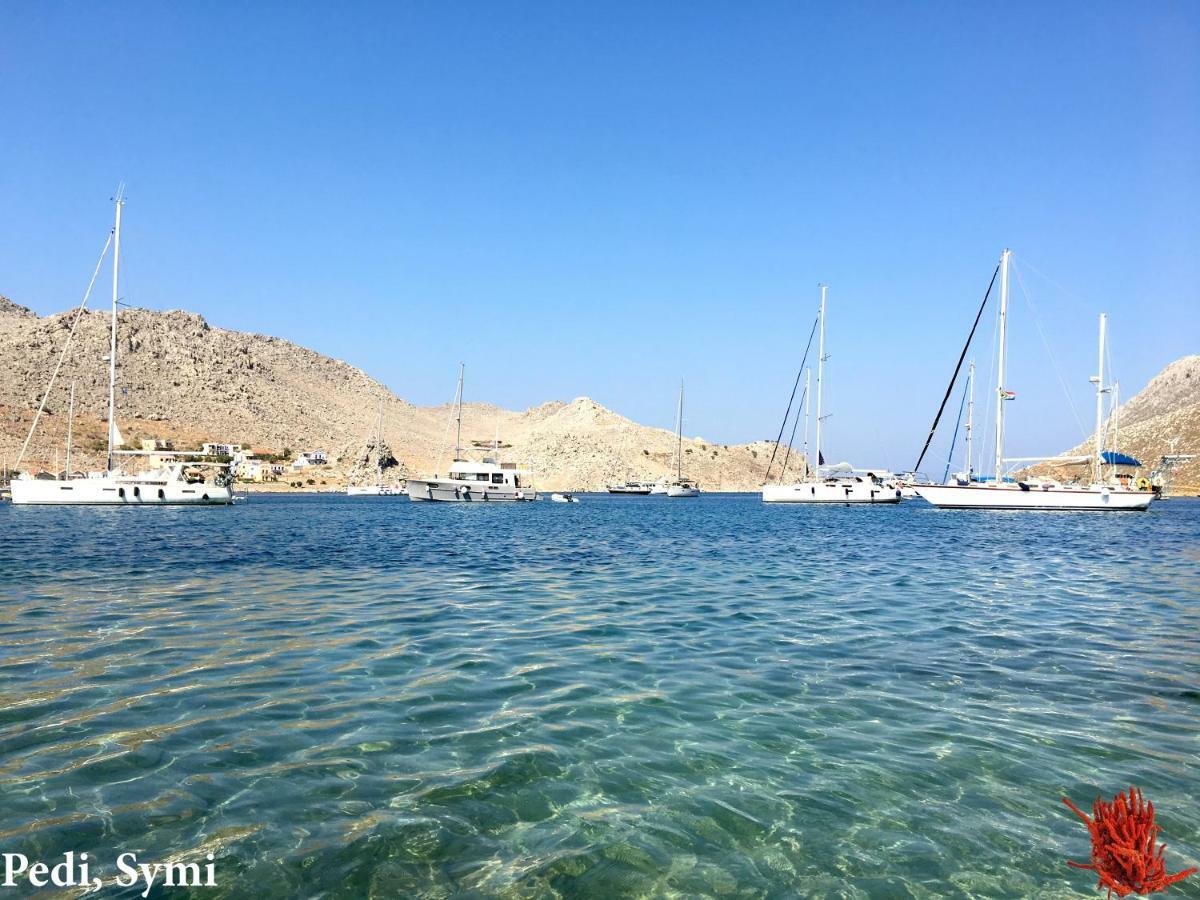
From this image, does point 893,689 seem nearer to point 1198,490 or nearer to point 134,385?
point 1198,490

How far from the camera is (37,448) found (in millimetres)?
108188

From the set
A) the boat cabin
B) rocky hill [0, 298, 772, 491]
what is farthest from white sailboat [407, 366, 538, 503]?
rocky hill [0, 298, 772, 491]

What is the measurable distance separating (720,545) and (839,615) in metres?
17.8

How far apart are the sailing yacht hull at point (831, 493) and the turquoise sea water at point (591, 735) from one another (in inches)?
2479

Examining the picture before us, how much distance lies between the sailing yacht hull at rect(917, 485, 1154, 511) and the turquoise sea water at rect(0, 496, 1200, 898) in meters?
44.7

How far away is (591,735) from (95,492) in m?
63.3

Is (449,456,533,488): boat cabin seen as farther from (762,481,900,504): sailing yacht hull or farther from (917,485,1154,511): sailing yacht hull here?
(917,485,1154,511): sailing yacht hull

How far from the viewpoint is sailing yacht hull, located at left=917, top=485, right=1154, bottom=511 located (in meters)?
58.1

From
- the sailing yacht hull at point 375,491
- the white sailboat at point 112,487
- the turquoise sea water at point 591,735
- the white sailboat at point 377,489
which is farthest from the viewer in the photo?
the white sailboat at point 377,489

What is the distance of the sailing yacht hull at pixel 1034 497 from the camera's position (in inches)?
2288

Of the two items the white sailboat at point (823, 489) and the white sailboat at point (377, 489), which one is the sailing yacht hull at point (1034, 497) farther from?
the white sailboat at point (377, 489)

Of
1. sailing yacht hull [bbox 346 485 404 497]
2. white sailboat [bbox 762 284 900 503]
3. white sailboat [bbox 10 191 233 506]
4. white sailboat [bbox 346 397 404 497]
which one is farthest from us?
white sailboat [bbox 346 397 404 497]

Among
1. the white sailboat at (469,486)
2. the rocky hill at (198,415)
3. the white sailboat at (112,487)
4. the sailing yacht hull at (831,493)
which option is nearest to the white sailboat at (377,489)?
the rocky hill at (198,415)

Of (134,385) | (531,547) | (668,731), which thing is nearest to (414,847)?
(668,731)
